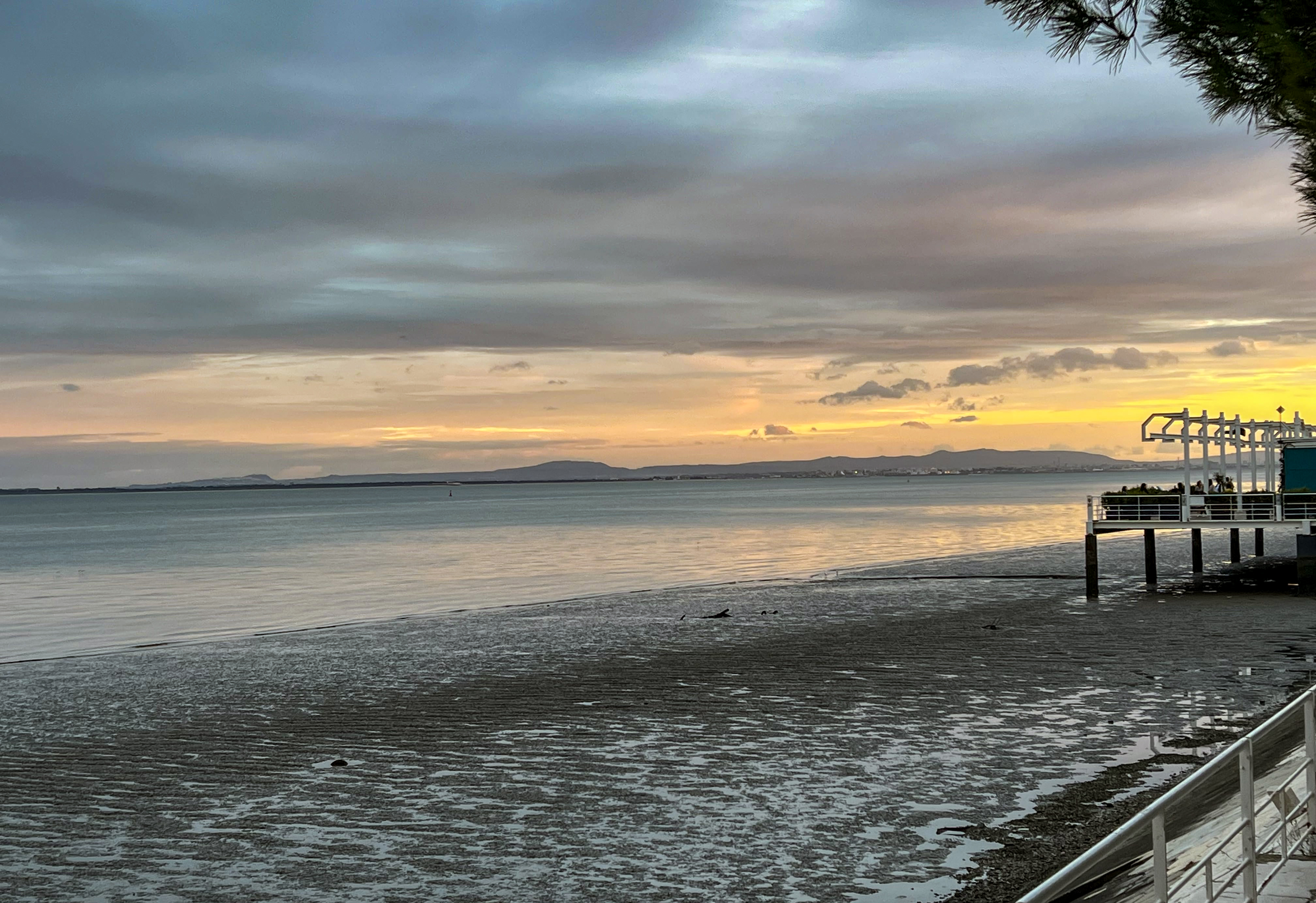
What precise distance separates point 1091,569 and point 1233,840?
2766cm

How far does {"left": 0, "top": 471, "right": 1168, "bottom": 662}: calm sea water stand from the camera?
3675cm

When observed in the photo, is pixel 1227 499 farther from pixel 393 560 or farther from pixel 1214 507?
pixel 393 560

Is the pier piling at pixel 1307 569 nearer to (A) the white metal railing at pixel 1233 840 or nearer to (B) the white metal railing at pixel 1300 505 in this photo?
(B) the white metal railing at pixel 1300 505

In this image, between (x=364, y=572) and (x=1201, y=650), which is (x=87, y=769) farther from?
(x=364, y=572)

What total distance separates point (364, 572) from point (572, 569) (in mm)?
9716

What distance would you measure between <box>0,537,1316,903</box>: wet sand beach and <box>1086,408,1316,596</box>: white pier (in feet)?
17.8

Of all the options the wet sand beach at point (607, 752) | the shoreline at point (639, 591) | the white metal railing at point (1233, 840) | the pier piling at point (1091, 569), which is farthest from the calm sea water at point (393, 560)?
the white metal railing at point (1233, 840)

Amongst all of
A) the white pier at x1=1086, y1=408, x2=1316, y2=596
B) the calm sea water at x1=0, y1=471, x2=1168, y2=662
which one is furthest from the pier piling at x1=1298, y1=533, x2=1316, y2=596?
the calm sea water at x1=0, y1=471, x2=1168, y2=662

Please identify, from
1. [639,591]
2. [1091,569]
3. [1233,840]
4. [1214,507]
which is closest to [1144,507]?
[1214,507]

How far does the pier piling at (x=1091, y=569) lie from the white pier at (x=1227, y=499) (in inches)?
1.1

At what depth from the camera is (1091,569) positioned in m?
33.3

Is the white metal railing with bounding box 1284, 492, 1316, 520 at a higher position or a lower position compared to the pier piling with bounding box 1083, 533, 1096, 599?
higher

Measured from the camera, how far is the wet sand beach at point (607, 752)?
10.5 m

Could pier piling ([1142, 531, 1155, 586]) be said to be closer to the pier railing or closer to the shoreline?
the pier railing
